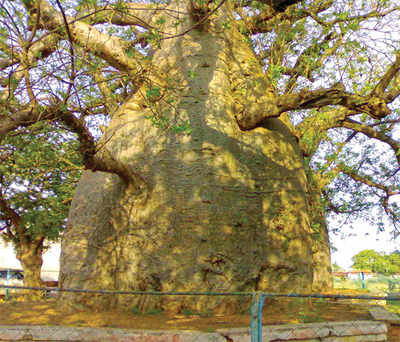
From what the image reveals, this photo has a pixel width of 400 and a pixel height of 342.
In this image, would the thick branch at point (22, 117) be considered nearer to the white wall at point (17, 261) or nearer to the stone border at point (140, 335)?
the stone border at point (140, 335)

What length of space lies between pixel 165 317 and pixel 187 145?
2145 millimetres

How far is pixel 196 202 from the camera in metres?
4.45

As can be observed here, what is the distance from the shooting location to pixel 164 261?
423cm

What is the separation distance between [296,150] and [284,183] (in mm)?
875

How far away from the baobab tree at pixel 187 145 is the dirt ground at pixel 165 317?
0.21 m

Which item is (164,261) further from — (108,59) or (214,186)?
(108,59)

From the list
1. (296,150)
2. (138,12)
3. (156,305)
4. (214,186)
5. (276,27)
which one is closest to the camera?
(156,305)

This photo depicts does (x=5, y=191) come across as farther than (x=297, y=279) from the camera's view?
Yes

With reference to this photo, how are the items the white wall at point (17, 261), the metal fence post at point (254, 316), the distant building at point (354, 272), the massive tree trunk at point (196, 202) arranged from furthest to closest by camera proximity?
the white wall at point (17, 261)
the distant building at point (354, 272)
the massive tree trunk at point (196, 202)
the metal fence post at point (254, 316)

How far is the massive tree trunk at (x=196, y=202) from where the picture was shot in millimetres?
4289

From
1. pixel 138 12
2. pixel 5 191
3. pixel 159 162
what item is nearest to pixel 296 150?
pixel 159 162

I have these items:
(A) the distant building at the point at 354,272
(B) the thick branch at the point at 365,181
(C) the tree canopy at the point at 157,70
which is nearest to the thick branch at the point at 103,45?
(C) the tree canopy at the point at 157,70

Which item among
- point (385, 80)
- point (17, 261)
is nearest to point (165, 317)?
point (385, 80)

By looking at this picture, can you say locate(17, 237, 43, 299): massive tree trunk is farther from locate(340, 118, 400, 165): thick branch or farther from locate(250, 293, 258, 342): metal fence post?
locate(250, 293, 258, 342): metal fence post
